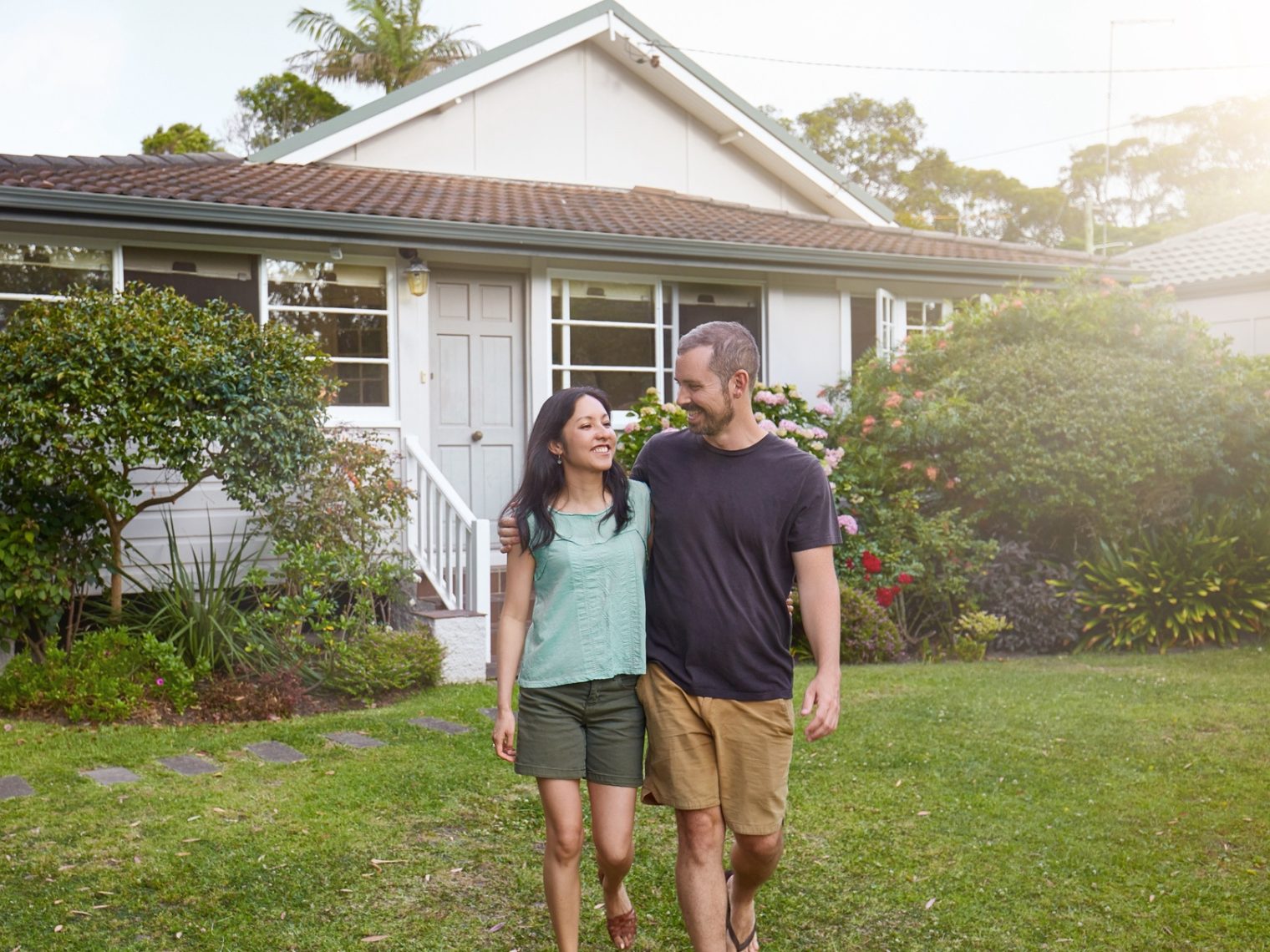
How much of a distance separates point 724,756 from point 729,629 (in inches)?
13.5

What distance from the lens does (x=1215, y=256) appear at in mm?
20672

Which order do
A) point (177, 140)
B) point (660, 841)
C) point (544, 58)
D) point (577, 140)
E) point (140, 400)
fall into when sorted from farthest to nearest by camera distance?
1. point (177, 140)
2. point (577, 140)
3. point (544, 58)
4. point (140, 400)
5. point (660, 841)

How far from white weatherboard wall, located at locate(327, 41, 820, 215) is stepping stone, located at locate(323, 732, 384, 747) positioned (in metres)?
7.07

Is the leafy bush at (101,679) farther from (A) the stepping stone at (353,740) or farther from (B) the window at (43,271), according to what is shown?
(B) the window at (43,271)

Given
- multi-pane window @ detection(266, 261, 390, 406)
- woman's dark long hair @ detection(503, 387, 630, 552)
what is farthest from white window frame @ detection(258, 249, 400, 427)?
woman's dark long hair @ detection(503, 387, 630, 552)

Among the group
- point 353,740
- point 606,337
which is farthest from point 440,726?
point 606,337

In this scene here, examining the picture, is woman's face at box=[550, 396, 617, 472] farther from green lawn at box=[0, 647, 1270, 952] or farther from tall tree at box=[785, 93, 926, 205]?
tall tree at box=[785, 93, 926, 205]

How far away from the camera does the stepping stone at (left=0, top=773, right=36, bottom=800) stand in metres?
5.32

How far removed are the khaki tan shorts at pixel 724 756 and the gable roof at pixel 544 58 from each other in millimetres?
8813

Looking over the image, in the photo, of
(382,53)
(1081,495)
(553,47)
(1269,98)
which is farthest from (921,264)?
(1269,98)

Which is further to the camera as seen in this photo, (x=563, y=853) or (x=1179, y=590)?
(x=1179, y=590)

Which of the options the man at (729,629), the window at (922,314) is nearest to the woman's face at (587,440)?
the man at (729,629)

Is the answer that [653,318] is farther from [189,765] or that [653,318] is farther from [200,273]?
[189,765]

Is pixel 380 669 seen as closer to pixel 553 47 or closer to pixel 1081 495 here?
pixel 1081 495
